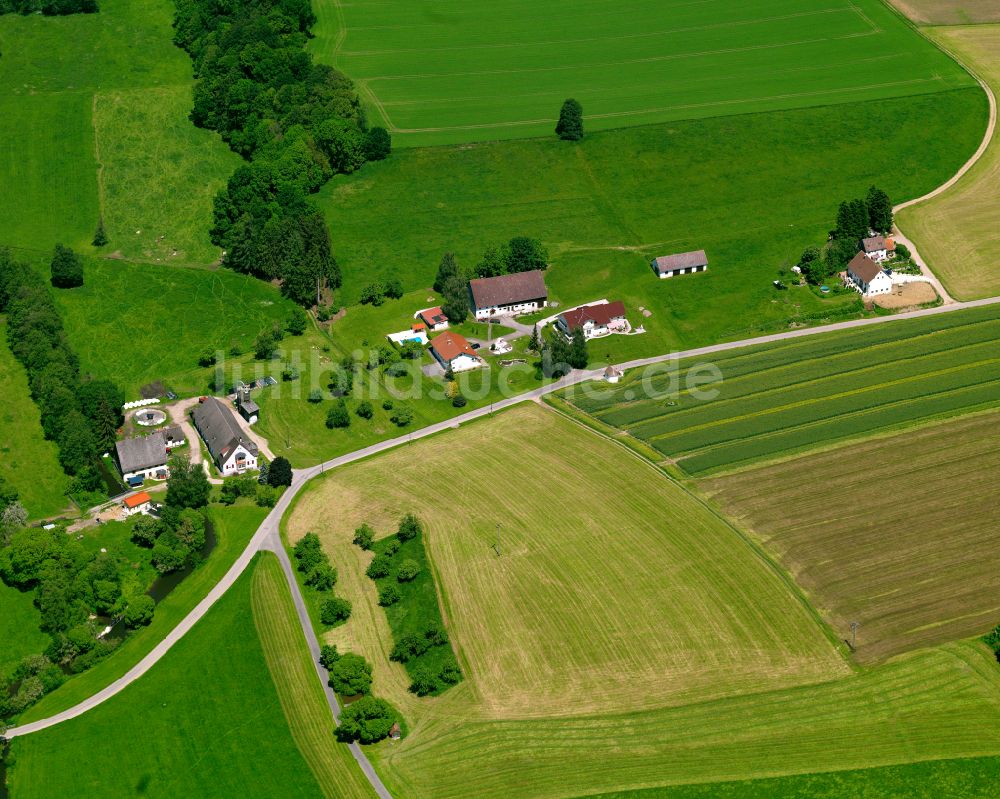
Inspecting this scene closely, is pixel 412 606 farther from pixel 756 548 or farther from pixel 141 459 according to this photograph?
pixel 141 459

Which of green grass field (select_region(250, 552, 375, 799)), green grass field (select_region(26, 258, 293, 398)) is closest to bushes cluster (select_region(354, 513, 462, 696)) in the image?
green grass field (select_region(250, 552, 375, 799))

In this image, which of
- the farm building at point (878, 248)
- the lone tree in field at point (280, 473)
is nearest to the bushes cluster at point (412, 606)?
the lone tree in field at point (280, 473)

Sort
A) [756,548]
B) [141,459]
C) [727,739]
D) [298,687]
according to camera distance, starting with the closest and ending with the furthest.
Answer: [727,739]
[298,687]
[756,548]
[141,459]

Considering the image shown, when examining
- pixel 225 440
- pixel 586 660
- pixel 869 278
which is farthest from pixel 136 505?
pixel 869 278

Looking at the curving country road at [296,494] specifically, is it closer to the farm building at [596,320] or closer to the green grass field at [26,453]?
the farm building at [596,320]

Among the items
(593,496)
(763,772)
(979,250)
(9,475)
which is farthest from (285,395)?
(979,250)

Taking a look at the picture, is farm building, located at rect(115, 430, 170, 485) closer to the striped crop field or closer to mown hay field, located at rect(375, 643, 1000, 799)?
the striped crop field
